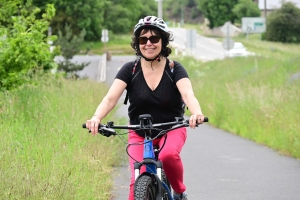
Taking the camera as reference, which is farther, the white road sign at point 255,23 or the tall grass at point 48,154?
the white road sign at point 255,23

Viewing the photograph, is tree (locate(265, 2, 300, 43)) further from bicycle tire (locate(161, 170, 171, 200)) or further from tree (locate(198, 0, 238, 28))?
tree (locate(198, 0, 238, 28))

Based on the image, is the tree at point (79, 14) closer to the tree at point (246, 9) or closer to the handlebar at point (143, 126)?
the tree at point (246, 9)

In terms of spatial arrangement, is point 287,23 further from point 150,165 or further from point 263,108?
point 150,165

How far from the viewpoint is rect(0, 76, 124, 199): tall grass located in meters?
7.17

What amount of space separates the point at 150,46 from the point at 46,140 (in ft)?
8.61

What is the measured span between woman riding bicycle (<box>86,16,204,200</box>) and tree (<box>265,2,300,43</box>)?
39.4 m

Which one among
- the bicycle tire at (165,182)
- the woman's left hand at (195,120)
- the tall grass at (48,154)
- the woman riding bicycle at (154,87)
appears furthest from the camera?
the tall grass at (48,154)

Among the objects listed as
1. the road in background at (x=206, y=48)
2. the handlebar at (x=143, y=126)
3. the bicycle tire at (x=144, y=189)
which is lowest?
the road in background at (x=206, y=48)

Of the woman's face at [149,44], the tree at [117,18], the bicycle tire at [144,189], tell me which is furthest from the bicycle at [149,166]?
the tree at [117,18]

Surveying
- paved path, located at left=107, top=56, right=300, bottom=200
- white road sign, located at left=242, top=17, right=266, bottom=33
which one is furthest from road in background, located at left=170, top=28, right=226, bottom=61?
paved path, located at left=107, top=56, right=300, bottom=200

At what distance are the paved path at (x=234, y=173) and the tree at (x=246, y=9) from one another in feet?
285

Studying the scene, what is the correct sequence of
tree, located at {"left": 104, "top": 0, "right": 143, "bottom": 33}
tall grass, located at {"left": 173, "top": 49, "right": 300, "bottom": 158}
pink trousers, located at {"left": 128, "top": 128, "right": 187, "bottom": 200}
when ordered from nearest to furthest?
pink trousers, located at {"left": 128, "top": 128, "right": 187, "bottom": 200} < tall grass, located at {"left": 173, "top": 49, "right": 300, "bottom": 158} < tree, located at {"left": 104, "top": 0, "right": 143, "bottom": 33}

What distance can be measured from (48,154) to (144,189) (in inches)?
104

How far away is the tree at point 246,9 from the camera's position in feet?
336
